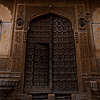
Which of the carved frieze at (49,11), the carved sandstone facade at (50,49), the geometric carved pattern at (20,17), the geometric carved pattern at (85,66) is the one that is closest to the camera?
the carved sandstone facade at (50,49)

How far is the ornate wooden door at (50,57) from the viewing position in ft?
16.2

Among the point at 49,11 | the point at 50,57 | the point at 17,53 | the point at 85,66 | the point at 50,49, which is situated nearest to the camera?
the point at 85,66

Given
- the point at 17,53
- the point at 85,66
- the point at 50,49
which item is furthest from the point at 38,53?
the point at 85,66

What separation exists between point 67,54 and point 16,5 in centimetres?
296

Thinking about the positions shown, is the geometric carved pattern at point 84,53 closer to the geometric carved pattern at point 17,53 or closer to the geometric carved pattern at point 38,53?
the geometric carved pattern at point 38,53

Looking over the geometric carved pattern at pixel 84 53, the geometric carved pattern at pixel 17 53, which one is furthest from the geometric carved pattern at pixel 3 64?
the geometric carved pattern at pixel 84 53

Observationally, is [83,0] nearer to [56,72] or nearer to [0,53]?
[56,72]

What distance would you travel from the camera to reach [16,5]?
19.2 feet

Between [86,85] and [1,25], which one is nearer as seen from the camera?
[86,85]

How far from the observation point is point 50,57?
525 centimetres

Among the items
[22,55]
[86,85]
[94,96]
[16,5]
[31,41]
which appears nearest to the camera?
[94,96]

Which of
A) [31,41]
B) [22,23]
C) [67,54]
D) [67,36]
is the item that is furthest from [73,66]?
[22,23]

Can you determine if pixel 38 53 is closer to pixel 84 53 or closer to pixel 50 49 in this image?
pixel 50 49

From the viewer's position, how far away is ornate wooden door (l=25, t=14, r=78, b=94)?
195 inches
